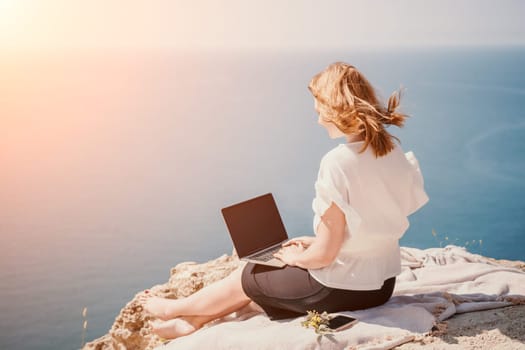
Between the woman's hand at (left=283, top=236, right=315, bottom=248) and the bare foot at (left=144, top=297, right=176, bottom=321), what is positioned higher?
the woman's hand at (left=283, top=236, right=315, bottom=248)

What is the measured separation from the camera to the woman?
249 cm

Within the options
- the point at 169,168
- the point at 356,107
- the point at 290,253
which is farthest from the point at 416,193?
the point at 169,168

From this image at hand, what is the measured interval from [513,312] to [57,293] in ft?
37.7

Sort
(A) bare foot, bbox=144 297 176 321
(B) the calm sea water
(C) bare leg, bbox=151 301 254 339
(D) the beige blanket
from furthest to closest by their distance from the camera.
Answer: (B) the calm sea water < (A) bare foot, bbox=144 297 176 321 < (C) bare leg, bbox=151 301 254 339 < (D) the beige blanket

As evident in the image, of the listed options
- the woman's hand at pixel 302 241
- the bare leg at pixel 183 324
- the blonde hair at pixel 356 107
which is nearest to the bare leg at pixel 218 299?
the bare leg at pixel 183 324

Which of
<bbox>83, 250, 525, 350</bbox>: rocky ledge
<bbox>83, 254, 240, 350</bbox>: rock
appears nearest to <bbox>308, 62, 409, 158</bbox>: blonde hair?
<bbox>83, 250, 525, 350</bbox>: rocky ledge

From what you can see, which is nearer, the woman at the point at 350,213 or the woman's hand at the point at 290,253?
the woman at the point at 350,213

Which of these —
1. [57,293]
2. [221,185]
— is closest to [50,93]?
[221,185]

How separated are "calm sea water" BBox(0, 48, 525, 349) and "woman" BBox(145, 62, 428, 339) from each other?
7905 millimetres

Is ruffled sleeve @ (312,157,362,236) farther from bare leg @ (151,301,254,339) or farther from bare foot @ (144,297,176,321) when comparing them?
bare foot @ (144,297,176,321)

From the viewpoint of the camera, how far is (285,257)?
2820 mm

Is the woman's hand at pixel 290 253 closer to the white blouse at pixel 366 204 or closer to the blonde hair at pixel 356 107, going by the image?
the white blouse at pixel 366 204

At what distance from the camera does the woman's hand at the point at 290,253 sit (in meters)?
2.76

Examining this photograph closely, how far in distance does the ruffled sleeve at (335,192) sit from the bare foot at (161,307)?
3.76 ft
